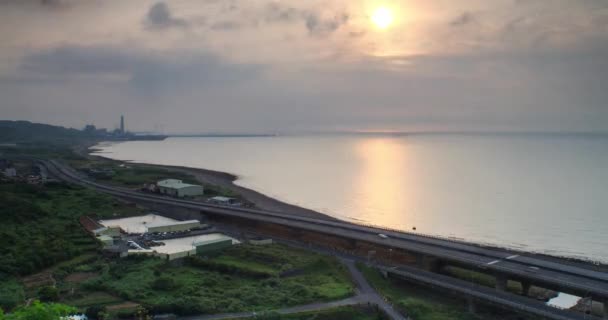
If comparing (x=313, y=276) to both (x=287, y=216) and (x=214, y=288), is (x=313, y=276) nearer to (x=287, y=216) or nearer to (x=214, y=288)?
(x=214, y=288)

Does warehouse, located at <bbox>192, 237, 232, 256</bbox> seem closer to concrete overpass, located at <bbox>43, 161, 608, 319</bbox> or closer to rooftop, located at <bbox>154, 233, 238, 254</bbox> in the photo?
rooftop, located at <bbox>154, 233, 238, 254</bbox>

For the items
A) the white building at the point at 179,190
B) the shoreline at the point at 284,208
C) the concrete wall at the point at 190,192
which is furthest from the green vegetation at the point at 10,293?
the white building at the point at 179,190

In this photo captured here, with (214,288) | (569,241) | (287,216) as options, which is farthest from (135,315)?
(569,241)

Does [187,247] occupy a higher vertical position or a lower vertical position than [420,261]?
higher

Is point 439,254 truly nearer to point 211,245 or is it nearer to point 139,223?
point 211,245

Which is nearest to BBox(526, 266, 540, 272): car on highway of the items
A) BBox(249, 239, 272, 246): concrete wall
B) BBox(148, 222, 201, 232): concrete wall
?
BBox(249, 239, 272, 246): concrete wall

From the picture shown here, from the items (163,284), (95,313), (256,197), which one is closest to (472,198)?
(256,197)
